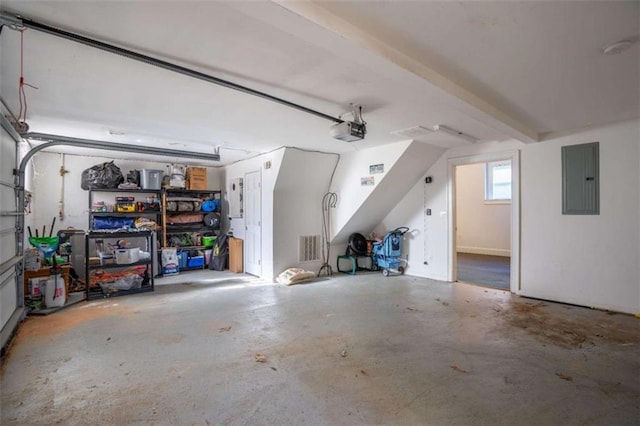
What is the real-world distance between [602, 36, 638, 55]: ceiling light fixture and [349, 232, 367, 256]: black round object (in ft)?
16.2

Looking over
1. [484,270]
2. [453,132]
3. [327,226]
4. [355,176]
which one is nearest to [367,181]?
[355,176]

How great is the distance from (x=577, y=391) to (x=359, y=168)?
14.5 ft

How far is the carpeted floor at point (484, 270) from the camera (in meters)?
5.85

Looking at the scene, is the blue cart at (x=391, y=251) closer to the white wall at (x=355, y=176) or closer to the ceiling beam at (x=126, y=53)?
the white wall at (x=355, y=176)

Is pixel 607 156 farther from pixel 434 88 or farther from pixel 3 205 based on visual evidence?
pixel 3 205

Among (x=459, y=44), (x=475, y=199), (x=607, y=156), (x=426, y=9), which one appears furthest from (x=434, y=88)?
(x=475, y=199)

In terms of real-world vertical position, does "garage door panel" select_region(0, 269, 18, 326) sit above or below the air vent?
below

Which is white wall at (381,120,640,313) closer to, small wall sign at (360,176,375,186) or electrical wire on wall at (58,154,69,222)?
small wall sign at (360,176,375,186)

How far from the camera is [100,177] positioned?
6.08m

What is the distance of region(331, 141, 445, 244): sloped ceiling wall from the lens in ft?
17.8

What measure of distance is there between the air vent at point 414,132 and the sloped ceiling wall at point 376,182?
0.39 meters

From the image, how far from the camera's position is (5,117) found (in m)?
3.22

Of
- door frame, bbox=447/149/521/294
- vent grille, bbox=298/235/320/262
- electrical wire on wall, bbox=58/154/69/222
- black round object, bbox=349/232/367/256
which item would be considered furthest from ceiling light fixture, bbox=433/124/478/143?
electrical wire on wall, bbox=58/154/69/222

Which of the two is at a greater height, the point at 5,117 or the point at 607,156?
the point at 5,117
